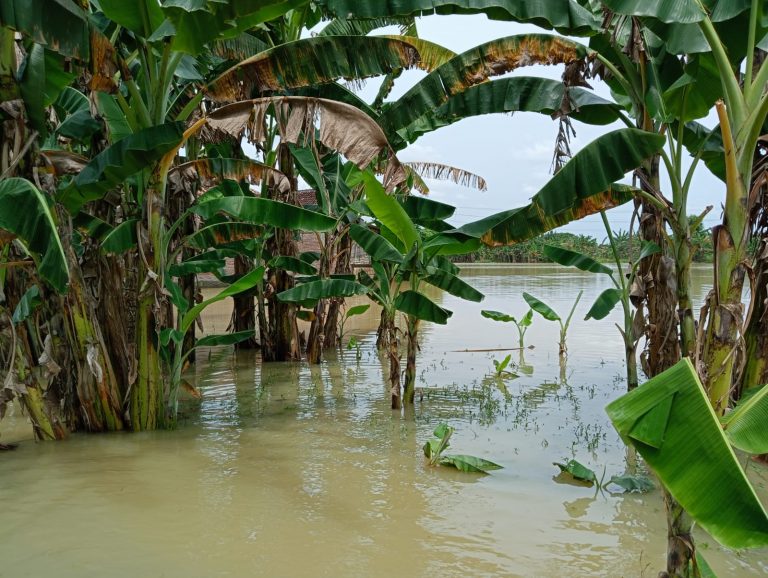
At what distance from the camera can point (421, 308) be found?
7137mm

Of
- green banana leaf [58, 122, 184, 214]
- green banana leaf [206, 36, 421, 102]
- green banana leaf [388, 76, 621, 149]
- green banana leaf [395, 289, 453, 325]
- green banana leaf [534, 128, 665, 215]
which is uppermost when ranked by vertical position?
green banana leaf [206, 36, 421, 102]

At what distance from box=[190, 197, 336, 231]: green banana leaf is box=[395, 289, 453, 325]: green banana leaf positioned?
3.92 feet

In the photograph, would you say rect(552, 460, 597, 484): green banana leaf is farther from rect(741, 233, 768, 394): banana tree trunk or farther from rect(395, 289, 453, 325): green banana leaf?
rect(395, 289, 453, 325): green banana leaf

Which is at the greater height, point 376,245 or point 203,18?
point 203,18

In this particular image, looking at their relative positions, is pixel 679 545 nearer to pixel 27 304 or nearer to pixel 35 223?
pixel 35 223

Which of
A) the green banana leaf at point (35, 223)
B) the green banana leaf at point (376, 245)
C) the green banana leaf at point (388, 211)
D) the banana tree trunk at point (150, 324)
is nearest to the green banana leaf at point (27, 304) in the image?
the banana tree trunk at point (150, 324)

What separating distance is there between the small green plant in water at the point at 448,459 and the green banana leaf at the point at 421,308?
1520mm

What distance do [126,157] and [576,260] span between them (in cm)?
550

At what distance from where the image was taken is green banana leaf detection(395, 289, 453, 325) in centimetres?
707

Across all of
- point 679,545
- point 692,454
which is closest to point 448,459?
point 679,545

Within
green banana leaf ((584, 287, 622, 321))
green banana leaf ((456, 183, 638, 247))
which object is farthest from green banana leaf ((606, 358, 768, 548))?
green banana leaf ((584, 287, 622, 321))

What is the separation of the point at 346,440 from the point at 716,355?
3.95 metres

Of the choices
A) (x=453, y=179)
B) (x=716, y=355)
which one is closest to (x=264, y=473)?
(x=716, y=355)

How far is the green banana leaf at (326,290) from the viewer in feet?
26.1
